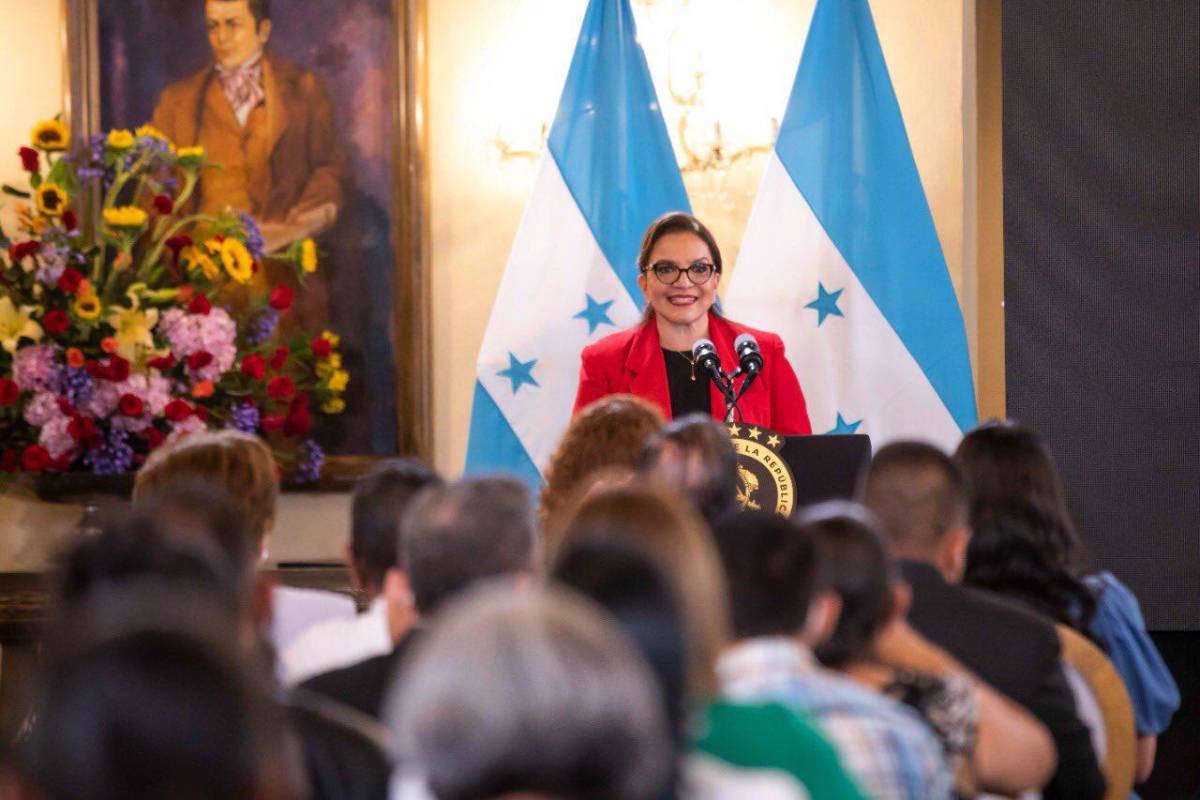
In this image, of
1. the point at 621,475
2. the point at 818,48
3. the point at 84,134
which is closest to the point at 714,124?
the point at 818,48

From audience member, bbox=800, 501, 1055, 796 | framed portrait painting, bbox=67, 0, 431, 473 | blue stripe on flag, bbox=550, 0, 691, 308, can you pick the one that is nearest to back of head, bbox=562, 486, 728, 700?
audience member, bbox=800, 501, 1055, 796

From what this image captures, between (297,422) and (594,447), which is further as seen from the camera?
(297,422)

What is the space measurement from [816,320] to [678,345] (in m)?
1.19

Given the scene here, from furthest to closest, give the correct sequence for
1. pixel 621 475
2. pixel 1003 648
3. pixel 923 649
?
pixel 621 475, pixel 1003 648, pixel 923 649

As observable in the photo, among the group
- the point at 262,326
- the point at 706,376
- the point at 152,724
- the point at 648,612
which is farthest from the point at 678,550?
the point at 262,326

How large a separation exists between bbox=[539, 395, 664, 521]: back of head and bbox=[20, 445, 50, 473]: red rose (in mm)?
2252

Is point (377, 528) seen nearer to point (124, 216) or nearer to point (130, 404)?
point (130, 404)

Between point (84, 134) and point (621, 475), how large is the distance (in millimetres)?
3646

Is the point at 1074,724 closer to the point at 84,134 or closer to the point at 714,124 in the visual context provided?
the point at 714,124

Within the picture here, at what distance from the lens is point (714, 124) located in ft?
19.7

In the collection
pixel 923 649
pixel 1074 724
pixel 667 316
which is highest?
pixel 667 316

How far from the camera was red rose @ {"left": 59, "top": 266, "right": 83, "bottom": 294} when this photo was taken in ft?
16.5

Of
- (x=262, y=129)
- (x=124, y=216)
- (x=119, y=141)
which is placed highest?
(x=262, y=129)

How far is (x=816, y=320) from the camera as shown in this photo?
5.78m
